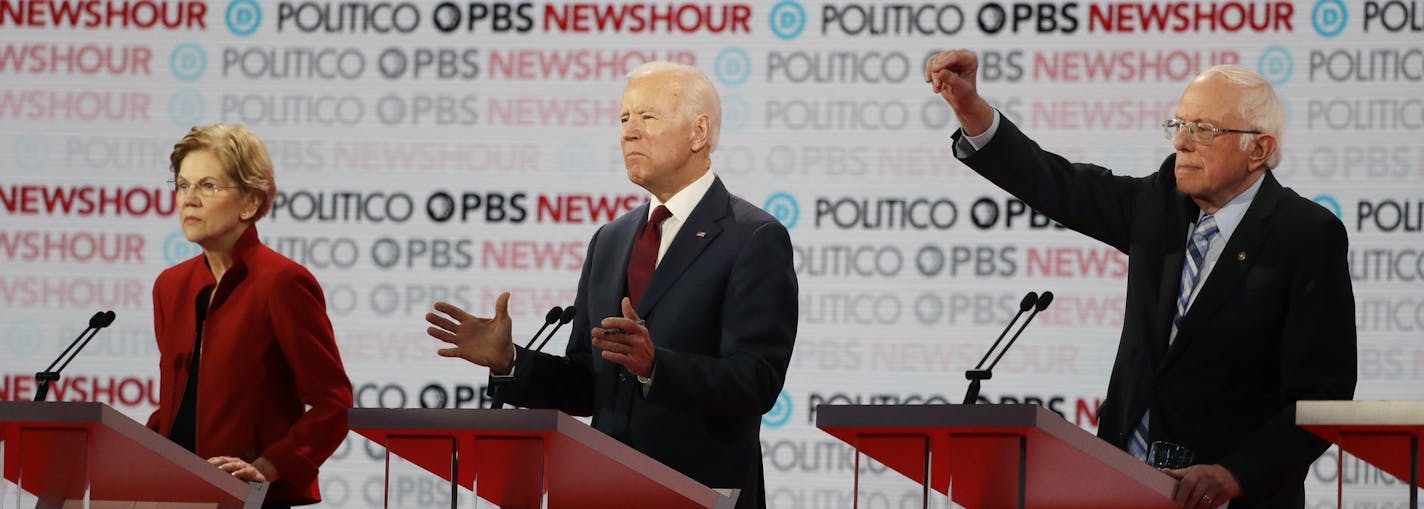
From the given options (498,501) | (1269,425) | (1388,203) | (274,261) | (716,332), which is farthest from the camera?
(1388,203)

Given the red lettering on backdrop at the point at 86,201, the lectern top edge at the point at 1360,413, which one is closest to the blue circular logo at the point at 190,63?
the red lettering on backdrop at the point at 86,201

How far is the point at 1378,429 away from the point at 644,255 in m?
1.53

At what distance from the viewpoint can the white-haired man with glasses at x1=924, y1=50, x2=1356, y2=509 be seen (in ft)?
11.9

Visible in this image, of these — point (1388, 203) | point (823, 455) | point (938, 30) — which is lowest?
point (823, 455)

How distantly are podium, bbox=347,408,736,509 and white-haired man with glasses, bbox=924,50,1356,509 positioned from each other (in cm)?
101

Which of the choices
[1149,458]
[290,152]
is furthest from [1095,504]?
[290,152]

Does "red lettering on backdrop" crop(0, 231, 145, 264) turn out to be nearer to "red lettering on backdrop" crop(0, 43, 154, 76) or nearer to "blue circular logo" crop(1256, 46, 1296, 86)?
"red lettering on backdrop" crop(0, 43, 154, 76)

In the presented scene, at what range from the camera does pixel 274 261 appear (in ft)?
13.9

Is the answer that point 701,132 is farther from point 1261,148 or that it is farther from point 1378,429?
point 1378,429

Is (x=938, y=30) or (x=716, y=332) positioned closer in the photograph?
(x=716, y=332)

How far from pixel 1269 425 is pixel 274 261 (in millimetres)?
2110

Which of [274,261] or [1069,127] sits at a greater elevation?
[1069,127]

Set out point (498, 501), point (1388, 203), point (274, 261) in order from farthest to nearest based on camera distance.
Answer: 1. point (1388, 203)
2. point (274, 261)
3. point (498, 501)

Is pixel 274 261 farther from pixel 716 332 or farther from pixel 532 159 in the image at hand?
pixel 532 159
